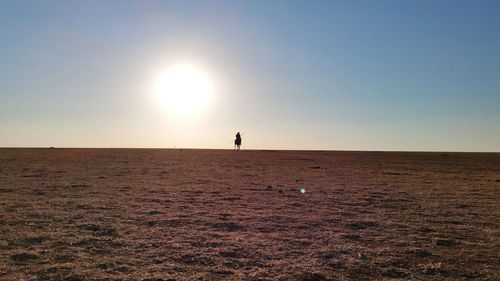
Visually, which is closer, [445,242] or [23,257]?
[23,257]

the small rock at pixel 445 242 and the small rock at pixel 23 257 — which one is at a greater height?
the small rock at pixel 445 242

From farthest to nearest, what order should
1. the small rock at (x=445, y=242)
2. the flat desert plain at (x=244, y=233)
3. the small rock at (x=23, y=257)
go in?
the small rock at (x=445, y=242) < the small rock at (x=23, y=257) < the flat desert plain at (x=244, y=233)

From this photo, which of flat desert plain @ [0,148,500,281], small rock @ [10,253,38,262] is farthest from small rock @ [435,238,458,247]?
small rock @ [10,253,38,262]

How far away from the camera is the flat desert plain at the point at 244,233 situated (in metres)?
8.45

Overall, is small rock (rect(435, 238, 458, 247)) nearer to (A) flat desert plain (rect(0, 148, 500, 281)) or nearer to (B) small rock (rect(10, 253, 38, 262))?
(A) flat desert plain (rect(0, 148, 500, 281))

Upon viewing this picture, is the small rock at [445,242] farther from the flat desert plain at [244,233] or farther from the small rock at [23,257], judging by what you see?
the small rock at [23,257]

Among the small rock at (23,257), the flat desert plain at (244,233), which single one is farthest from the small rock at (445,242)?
the small rock at (23,257)

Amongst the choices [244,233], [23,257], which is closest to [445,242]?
[244,233]

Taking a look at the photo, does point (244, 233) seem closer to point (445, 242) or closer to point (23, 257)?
point (445, 242)

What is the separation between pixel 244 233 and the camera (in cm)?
1134

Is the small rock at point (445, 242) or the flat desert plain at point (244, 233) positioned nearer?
the flat desert plain at point (244, 233)

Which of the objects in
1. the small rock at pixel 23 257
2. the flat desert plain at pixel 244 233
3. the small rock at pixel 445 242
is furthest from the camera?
the small rock at pixel 445 242

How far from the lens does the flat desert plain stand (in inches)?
333

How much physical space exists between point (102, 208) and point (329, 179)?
14259 millimetres
